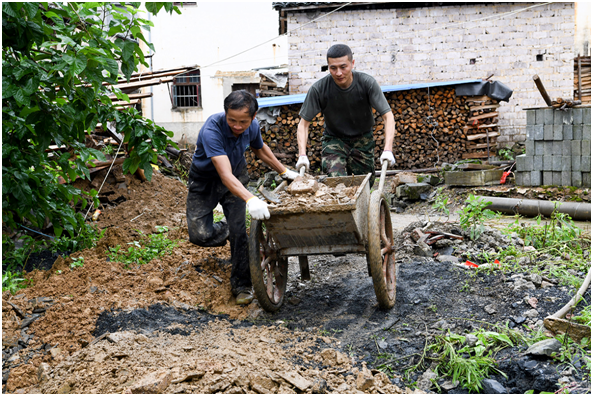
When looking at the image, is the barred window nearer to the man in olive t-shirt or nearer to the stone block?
the stone block

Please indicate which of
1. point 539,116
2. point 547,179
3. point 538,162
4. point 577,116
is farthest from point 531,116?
point 547,179

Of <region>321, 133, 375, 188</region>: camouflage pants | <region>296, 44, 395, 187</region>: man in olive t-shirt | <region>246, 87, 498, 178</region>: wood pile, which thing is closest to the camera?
<region>296, 44, 395, 187</region>: man in olive t-shirt

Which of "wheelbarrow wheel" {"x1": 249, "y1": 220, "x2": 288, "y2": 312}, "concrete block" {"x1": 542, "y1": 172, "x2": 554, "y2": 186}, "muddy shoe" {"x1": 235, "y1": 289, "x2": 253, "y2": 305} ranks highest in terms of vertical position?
"concrete block" {"x1": 542, "y1": 172, "x2": 554, "y2": 186}

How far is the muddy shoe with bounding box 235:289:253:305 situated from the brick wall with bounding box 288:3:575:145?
10021 mm

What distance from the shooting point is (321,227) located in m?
3.44

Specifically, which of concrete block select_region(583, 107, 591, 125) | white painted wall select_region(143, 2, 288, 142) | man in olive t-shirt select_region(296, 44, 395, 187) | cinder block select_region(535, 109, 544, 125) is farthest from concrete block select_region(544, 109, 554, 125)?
white painted wall select_region(143, 2, 288, 142)

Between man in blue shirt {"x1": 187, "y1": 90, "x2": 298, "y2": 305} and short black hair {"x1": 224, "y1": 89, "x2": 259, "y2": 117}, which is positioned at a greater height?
short black hair {"x1": 224, "y1": 89, "x2": 259, "y2": 117}

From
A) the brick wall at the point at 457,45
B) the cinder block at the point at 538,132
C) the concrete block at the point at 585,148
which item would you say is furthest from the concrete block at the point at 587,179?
the brick wall at the point at 457,45

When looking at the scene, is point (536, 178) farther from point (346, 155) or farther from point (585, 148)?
point (346, 155)

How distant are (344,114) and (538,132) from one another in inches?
211

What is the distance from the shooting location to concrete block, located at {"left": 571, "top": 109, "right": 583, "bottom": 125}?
331 inches

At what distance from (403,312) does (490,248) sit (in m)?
1.77

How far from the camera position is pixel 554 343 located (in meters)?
2.73

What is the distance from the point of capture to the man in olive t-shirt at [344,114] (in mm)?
4656
